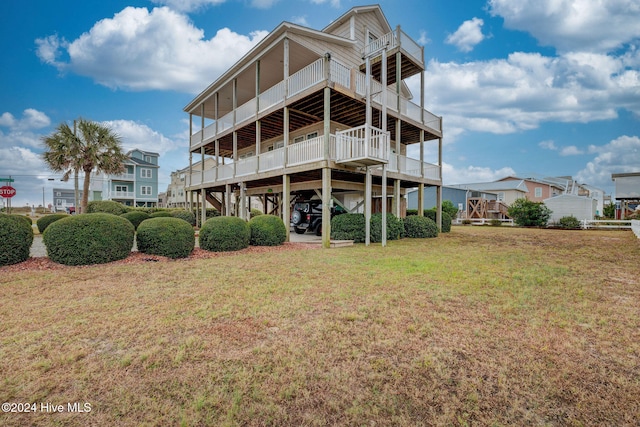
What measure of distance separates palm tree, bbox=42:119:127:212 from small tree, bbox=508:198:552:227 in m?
33.0

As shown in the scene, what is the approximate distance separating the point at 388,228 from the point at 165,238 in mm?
9231

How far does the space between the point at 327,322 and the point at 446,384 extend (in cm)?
159

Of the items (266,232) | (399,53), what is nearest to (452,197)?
(399,53)

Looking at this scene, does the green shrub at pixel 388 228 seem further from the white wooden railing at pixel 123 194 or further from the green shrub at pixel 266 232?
the white wooden railing at pixel 123 194

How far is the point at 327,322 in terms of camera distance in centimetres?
370

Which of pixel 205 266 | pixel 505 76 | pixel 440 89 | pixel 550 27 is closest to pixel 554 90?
pixel 505 76

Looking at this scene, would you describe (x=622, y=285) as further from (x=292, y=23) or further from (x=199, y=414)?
(x=292, y=23)

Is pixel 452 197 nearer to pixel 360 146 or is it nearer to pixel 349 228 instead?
pixel 349 228

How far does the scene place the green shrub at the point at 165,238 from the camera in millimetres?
8406

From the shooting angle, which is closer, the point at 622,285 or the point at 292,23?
the point at 622,285

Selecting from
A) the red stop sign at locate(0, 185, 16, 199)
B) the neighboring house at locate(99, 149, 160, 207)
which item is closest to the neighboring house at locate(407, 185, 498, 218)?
the red stop sign at locate(0, 185, 16, 199)

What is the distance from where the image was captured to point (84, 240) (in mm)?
7191

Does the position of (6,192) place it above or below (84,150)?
below

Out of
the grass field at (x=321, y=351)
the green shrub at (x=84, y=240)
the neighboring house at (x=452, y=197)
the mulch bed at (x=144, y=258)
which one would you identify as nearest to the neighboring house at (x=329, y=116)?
the mulch bed at (x=144, y=258)
